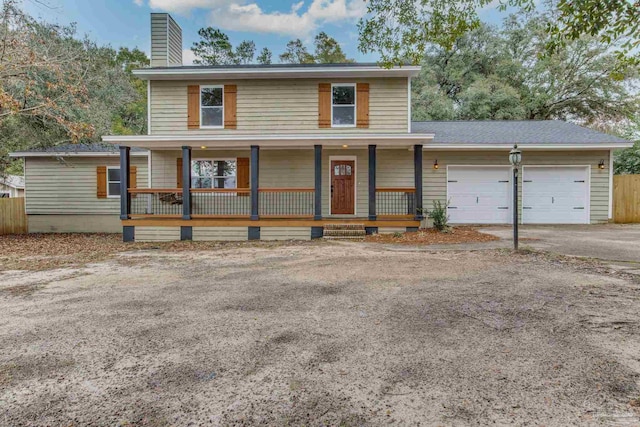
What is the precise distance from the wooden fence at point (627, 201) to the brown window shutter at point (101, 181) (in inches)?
746

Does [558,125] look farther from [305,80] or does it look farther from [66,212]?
[66,212]

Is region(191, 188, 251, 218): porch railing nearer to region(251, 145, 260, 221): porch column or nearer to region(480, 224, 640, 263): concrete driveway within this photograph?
region(251, 145, 260, 221): porch column

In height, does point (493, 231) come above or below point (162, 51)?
below

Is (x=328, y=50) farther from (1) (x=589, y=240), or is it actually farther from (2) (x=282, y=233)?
(1) (x=589, y=240)

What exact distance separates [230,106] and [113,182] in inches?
238

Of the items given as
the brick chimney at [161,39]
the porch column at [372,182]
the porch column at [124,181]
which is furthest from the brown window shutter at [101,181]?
the porch column at [372,182]

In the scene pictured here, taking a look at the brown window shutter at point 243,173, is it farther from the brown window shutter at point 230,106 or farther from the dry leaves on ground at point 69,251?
the dry leaves on ground at point 69,251

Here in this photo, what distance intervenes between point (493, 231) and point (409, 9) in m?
6.70

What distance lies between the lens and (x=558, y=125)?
1334 centimetres

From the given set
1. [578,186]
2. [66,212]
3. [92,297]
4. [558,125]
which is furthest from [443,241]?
[66,212]

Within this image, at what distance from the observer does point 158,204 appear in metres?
11.1

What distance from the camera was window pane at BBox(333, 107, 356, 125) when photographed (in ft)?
37.0

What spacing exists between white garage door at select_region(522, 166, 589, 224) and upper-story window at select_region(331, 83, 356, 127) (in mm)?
6357

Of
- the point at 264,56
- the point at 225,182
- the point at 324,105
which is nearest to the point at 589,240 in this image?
the point at 324,105
